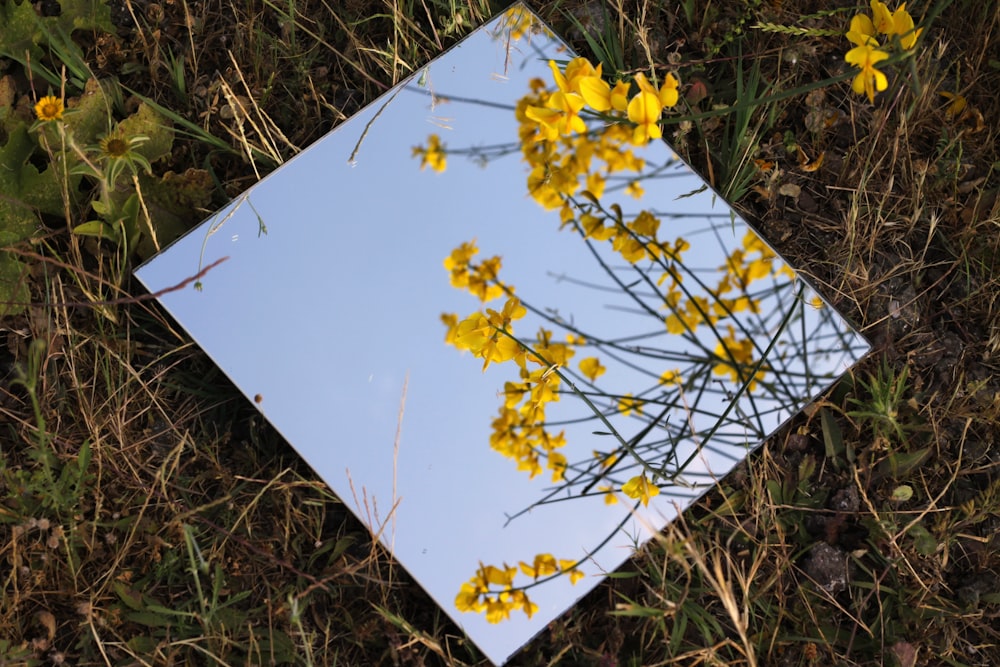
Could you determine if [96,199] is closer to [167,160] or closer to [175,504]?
[167,160]

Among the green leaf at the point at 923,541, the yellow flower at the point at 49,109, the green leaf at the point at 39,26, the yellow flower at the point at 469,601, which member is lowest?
the green leaf at the point at 923,541

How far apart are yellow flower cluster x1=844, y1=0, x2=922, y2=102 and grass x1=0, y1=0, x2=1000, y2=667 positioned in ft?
0.33

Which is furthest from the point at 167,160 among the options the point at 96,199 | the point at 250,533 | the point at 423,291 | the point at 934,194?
the point at 934,194

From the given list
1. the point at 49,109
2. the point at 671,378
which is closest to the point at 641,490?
the point at 671,378

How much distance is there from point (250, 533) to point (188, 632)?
239 millimetres

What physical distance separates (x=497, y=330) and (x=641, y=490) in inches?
18.9

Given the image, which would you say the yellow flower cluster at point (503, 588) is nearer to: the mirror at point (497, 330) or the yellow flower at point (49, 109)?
the mirror at point (497, 330)

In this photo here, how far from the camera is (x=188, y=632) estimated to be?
1.87 metres

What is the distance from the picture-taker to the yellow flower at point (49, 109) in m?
1.86

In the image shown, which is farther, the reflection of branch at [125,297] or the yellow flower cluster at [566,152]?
the yellow flower cluster at [566,152]

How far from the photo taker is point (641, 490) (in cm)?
194

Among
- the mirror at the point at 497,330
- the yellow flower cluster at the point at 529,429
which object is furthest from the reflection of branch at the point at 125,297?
the yellow flower cluster at the point at 529,429

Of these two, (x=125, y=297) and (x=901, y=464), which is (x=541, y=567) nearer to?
(x=901, y=464)

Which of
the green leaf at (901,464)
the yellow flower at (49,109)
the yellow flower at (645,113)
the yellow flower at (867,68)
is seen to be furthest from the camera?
the green leaf at (901,464)
